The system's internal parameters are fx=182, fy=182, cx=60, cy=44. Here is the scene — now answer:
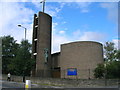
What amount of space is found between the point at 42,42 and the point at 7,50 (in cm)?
826

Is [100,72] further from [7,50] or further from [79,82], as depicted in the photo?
[7,50]

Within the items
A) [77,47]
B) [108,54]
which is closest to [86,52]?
[77,47]

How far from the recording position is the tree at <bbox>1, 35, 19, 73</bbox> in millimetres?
41031

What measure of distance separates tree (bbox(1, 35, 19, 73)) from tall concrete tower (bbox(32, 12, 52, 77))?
484 centimetres

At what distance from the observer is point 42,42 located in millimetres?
42312

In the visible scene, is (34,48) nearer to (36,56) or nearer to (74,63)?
(36,56)

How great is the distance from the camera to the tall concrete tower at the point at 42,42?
40.7m

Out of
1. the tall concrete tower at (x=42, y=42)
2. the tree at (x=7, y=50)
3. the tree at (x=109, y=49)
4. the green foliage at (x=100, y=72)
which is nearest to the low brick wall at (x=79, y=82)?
the green foliage at (x=100, y=72)

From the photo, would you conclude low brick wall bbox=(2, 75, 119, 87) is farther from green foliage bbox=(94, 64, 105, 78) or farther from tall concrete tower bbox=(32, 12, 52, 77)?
tall concrete tower bbox=(32, 12, 52, 77)

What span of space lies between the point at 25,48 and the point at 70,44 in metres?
13.3

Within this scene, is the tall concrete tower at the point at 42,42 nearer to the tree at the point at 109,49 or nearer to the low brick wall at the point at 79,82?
the low brick wall at the point at 79,82

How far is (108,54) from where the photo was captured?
52.3 metres

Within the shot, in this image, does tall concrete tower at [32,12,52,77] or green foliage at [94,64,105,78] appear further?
tall concrete tower at [32,12,52,77]

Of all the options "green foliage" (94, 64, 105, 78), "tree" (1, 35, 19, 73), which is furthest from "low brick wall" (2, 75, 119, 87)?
"tree" (1, 35, 19, 73)
